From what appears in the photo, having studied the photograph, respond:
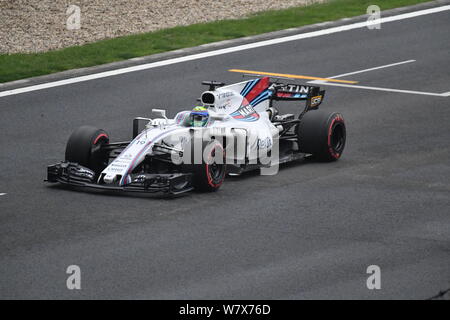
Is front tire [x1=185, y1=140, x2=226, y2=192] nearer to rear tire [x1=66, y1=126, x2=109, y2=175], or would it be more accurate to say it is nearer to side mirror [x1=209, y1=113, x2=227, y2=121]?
side mirror [x1=209, y1=113, x2=227, y2=121]

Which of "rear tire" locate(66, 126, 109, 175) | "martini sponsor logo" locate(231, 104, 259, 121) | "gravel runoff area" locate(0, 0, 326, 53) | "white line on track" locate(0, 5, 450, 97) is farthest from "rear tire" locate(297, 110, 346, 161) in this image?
"gravel runoff area" locate(0, 0, 326, 53)

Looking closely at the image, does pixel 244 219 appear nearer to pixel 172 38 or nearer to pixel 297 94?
pixel 297 94

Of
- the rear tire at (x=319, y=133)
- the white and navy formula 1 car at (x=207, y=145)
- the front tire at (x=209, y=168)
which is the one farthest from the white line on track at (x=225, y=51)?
the front tire at (x=209, y=168)

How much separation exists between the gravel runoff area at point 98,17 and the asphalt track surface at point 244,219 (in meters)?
4.52

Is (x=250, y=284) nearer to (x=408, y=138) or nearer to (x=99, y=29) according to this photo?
(x=408, y=138)

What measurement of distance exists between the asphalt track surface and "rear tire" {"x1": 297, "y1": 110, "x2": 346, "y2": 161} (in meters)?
0.22

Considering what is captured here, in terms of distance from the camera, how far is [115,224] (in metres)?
12.7

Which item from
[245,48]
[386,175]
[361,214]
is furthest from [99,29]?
[361,214]

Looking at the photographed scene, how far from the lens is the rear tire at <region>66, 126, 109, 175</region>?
14711 millimetres

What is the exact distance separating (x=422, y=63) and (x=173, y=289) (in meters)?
14.4

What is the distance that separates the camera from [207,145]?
1399 cm

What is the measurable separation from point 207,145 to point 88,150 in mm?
1865

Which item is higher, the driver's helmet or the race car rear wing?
the race car rear wing

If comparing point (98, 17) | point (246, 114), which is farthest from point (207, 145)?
point (98, 17)
